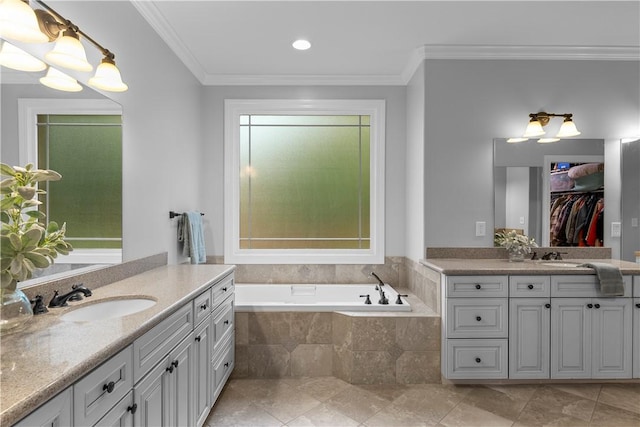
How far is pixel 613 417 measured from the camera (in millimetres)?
2244

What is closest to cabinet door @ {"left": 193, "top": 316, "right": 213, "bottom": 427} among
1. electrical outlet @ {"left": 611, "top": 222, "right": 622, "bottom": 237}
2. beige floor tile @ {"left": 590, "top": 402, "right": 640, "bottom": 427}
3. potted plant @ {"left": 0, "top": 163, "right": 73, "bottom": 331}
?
potted plant @ {"left": 0, "top": 163, "right": 73, "bottom": 331}

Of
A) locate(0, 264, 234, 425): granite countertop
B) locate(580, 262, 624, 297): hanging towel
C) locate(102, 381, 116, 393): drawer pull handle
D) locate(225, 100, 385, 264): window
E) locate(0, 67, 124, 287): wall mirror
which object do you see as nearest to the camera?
locate(0, 264, 234, 425): granite countertop

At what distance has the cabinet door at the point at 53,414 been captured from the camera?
2.68 ft

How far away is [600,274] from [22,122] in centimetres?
346

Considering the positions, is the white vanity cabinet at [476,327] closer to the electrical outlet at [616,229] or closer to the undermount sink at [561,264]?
the undermount sink at [561,264]

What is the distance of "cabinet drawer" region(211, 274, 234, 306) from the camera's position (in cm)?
220

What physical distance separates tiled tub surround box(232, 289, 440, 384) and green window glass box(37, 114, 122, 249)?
4.04ft

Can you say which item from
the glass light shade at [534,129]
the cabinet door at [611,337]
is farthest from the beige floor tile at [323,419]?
the glass light shade at [534,129]

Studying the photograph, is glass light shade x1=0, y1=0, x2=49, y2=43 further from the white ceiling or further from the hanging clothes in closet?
the hanging clothes in closet

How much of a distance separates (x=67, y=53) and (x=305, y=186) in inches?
98.2

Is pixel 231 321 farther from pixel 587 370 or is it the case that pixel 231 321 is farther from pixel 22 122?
pixel 587 370

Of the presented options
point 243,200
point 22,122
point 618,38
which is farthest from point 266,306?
point 618,38

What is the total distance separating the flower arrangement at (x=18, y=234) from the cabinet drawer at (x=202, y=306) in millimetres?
748

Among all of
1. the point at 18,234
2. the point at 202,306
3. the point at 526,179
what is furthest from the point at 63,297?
the point at 526,179
